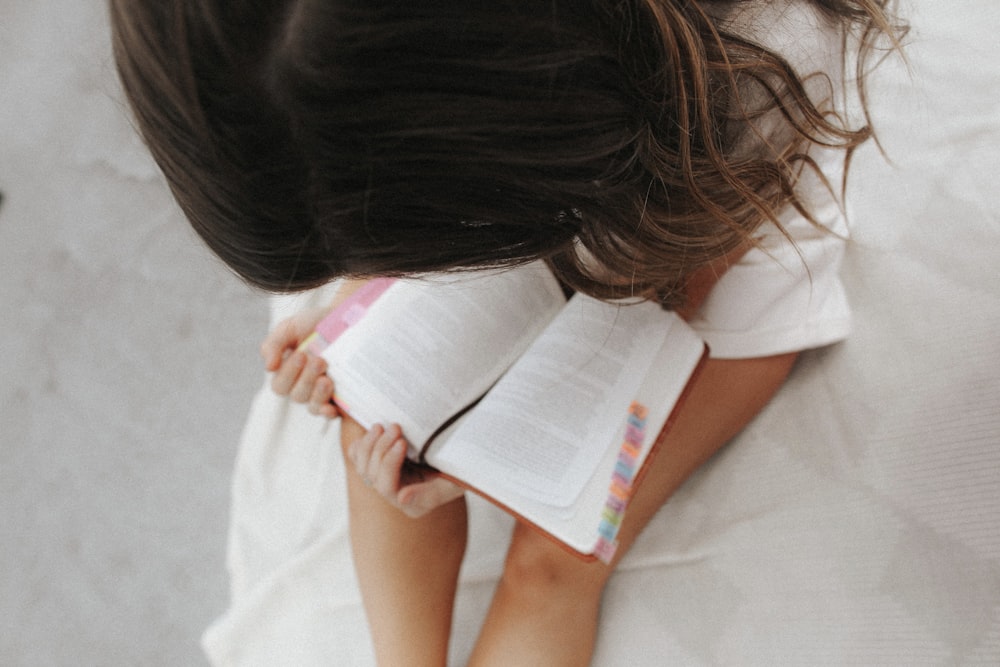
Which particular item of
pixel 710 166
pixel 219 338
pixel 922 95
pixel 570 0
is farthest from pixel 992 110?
pixel 219 338

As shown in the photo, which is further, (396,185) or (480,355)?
(480,355)

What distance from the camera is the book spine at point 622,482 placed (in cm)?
55

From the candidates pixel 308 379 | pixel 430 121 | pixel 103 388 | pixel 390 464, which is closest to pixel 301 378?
pixel 308 379

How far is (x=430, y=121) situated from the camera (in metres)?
0.33

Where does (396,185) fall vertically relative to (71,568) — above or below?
above

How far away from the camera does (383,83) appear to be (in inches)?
12.8

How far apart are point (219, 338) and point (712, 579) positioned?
0.68m

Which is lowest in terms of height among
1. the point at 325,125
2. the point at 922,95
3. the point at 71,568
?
the point at 71,568

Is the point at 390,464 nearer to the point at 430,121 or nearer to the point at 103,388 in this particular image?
the point at 430,121

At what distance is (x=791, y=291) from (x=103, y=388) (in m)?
0.83

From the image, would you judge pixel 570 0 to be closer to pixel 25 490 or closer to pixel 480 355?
pixel 480 355

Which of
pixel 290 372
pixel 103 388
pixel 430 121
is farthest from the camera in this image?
pixel 103 388

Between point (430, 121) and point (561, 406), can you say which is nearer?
point (430, 121)

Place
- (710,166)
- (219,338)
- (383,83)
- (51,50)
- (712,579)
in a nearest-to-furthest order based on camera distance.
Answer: (383,83) < (710,166) < (712,579) < (219,338) < (51,50)
